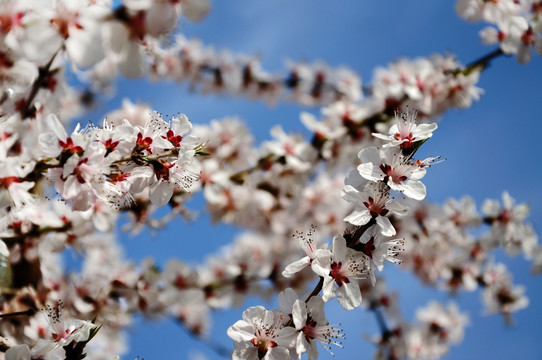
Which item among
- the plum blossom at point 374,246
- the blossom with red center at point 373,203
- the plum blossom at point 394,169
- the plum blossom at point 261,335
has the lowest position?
the plum blossom at point 261,335

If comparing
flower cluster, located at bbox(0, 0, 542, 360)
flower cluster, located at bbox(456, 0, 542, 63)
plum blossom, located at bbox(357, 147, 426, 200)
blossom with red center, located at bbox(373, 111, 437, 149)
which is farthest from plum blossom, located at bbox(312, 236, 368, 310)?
flower cluster, located at bbox(456, 0, 542, 63)

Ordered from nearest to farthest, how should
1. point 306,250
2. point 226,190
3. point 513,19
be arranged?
point 306,250 < point 513,19 < point 226,190

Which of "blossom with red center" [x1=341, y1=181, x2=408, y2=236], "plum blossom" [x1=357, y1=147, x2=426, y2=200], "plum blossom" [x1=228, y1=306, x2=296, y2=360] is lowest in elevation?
"plum blossom" [x1=228, y1=306, x2=296, y2=360]

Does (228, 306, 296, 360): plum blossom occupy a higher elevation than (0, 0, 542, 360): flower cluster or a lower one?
lower

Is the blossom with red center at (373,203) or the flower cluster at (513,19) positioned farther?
the flower cluster at (513,19)

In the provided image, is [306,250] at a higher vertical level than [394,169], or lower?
lower

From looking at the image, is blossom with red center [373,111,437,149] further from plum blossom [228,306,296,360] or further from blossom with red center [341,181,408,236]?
plum blossom [228,306,296,360]

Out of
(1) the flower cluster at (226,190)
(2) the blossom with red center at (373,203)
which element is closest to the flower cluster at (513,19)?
(1) the flower cluster at (226,190)

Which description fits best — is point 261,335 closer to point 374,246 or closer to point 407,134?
point 374,246

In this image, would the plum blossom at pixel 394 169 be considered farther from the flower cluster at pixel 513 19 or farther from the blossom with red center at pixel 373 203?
the flower cluster at pixel 513 19

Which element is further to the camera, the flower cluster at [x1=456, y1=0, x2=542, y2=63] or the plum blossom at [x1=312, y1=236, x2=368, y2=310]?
the flower cluster at [x1=456, y1=0, x2=542, y2=63]

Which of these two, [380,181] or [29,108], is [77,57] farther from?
[380,181]

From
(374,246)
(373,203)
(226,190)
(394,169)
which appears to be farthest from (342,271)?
(226,190)
